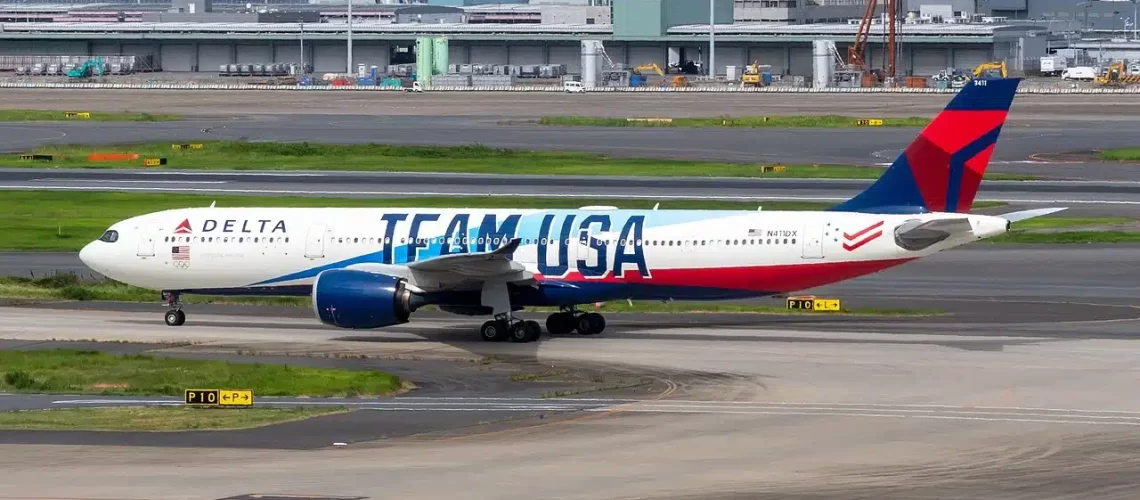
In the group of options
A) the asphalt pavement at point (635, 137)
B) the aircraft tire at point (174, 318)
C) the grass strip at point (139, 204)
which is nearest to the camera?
the aircraft tire at point (174, 318)

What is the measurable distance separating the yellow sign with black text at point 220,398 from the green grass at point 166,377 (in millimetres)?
1897

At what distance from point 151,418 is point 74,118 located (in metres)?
116

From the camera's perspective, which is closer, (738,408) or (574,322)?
(738,408)

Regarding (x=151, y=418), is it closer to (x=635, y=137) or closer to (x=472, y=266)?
(x=472, y=266)

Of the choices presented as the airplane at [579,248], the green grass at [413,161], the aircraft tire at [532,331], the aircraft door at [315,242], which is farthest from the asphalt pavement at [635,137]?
the aircraft door at [315,242]

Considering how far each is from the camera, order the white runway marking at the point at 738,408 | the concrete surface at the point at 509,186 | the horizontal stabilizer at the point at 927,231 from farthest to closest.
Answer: the concrete surface at the point at 509,186 → the horizontal stabilizer at the point at 927,231 → the white runway marking at the point at 738,408

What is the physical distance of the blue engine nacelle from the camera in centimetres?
4425

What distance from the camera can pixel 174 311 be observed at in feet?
161

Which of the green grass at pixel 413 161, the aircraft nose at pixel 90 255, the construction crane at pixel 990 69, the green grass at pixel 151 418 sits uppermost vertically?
the construction crane at pixel 990 69

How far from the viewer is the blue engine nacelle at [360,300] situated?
44.2m

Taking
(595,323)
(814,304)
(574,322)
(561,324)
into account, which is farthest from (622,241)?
(814,304)

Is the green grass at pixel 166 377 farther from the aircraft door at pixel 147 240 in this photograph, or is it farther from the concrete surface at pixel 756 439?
the aircraft door at pixel 147 240

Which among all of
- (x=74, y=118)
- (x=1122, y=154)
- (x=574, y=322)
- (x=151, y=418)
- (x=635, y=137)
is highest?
(x=74, y=118)

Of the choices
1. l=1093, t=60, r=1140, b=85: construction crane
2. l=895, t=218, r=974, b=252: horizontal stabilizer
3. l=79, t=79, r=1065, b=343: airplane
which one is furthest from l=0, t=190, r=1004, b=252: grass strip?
l=1093, t=60, r=1140, b=85: construction crane
